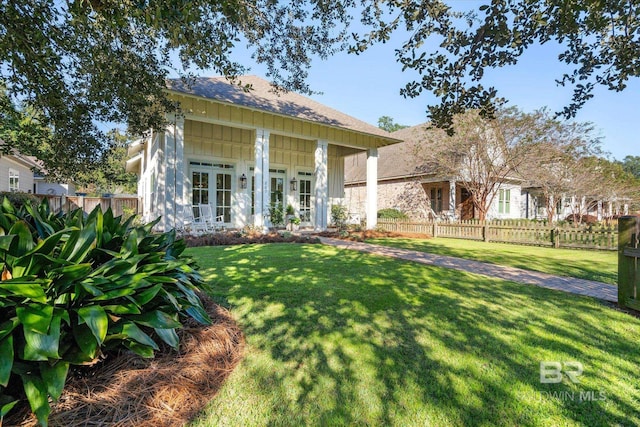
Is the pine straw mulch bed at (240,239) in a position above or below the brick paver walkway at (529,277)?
above

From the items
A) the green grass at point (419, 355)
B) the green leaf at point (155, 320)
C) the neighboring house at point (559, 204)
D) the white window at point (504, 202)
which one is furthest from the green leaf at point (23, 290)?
the neighboring house at point (559, 204)

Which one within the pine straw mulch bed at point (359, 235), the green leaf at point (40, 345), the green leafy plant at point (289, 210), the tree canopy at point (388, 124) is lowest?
the pine straw mulch bed at point (359, 235)

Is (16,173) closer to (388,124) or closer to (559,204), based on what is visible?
(559,204)

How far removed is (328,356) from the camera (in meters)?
2.36

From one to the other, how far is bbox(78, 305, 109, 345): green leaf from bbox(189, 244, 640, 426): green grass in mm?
678

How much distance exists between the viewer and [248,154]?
1280cm

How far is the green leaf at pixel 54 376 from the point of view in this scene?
1.39 m

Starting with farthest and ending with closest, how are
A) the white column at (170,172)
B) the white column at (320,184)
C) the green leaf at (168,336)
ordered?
the white column at (320,184)
the white column at (170,172)
the green leaf at (168,336)

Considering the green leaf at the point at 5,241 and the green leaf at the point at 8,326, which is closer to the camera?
the green leaf at the point at 8,326

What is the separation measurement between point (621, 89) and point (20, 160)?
22883 millimetres

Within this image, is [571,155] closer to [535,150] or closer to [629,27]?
[535,150]

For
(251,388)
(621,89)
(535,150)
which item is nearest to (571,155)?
(535,150)

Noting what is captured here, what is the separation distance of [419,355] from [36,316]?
235cm

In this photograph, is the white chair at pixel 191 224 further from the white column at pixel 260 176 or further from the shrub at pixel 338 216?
the shrub at pixel 338 216
